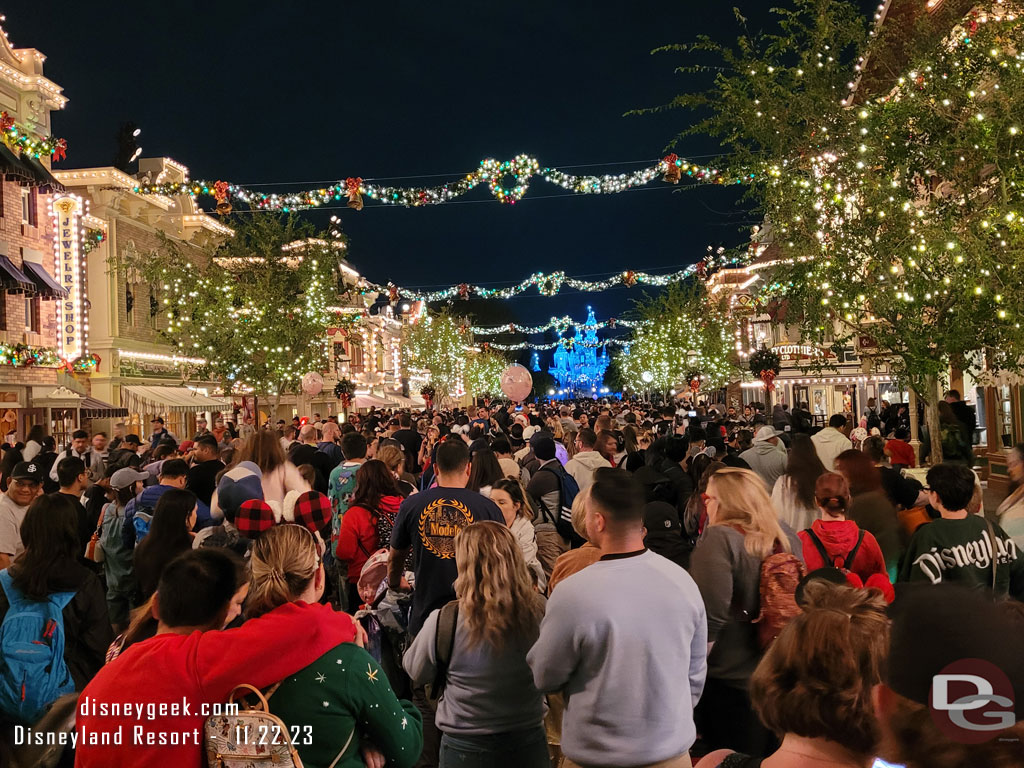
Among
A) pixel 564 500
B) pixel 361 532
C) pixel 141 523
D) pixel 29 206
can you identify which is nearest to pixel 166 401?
pixel 29 206

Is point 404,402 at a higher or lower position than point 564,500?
higher

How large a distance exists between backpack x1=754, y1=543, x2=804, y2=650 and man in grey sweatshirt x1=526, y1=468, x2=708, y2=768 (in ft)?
3.74

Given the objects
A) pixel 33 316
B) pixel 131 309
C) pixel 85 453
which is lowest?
pixel 85 453

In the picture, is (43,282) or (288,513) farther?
(43,282)

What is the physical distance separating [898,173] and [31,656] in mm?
15173

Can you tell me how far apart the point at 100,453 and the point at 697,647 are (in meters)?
14.1

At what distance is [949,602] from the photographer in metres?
1.90

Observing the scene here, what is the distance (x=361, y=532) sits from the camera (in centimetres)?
732

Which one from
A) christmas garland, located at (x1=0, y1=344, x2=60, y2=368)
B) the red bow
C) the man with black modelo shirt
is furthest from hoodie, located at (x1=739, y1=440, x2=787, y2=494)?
christmas garland, located at (x1=0, y1=344, x2=60, y2=368)

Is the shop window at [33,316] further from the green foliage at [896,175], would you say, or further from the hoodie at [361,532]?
the hoodie at [361,532]

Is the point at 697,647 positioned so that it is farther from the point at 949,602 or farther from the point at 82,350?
the point at 82,350

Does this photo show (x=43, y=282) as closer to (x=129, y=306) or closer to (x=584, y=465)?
(x=129, y=306)

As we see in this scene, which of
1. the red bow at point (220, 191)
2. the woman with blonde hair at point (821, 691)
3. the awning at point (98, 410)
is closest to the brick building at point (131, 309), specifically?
the awning at point (98, 410)

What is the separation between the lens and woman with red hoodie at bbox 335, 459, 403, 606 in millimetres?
7324
